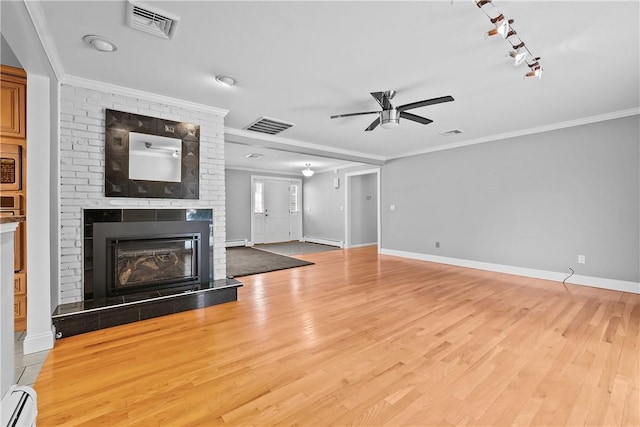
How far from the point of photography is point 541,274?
4.67 meters

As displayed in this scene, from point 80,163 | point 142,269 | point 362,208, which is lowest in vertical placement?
point 142,269

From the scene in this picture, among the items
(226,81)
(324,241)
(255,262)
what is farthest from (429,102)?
(324,241)

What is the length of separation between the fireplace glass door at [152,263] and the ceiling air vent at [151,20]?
211cm

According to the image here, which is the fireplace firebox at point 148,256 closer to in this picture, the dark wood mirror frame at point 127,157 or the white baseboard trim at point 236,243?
the dark wood mirror frame at point 127,157

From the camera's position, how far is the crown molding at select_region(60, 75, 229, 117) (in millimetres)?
2863

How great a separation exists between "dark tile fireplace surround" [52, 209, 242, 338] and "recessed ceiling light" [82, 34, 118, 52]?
5.13 feet

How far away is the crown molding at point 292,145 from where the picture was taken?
465cm

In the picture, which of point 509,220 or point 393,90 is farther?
point 509,220

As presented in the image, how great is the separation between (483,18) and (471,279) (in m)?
3.79

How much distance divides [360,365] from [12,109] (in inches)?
147

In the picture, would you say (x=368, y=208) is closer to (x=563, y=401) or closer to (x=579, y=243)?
(x=579, y=243)

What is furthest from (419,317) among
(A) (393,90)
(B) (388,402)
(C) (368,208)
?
(C) (368,208)

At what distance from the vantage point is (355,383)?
189cm

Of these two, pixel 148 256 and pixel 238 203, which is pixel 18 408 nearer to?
pixel 148 256
